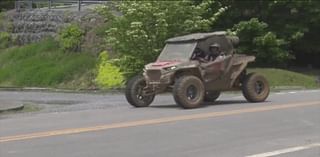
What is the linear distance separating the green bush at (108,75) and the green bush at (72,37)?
116 inches

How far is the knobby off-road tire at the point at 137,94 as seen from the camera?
18891 millimetres

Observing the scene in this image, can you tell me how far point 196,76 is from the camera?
18.6 m

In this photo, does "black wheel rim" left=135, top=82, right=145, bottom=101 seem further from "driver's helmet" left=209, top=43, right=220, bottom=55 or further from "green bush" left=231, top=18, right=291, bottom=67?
"green bush" left=231, top=18, right=291, bottom=67

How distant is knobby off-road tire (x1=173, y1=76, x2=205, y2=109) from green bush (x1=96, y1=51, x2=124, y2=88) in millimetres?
11046

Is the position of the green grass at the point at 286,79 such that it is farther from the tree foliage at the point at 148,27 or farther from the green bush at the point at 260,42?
the tree foliage at the point at 148,27

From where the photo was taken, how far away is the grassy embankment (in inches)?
1289

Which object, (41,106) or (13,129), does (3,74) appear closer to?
(41,106)

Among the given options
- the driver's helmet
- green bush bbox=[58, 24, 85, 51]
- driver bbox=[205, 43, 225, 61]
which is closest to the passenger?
driver bbox=[205, 43, 225, 61]

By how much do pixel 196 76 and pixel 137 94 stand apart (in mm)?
1643

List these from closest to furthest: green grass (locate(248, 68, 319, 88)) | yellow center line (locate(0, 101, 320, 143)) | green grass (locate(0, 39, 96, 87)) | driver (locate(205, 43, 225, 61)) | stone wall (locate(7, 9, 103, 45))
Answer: yellow center line (locate(0, 101, 320, 143)) < driver (locate(205, 43, 225, 61)) < green grass (locate(248, 68, 319, 88)) < green grass (locate(0, 39, 96, 87)) < stone wall (locate(7, 9, 103, 45))

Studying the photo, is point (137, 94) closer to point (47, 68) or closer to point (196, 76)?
point (196, 76)

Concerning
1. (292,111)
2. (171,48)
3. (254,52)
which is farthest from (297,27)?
(292,111)

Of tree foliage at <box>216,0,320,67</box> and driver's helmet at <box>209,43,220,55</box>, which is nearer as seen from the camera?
→ driver's helmet at <box>209,43,220,55</box>

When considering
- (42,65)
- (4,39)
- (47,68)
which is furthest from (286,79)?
(4,39)
